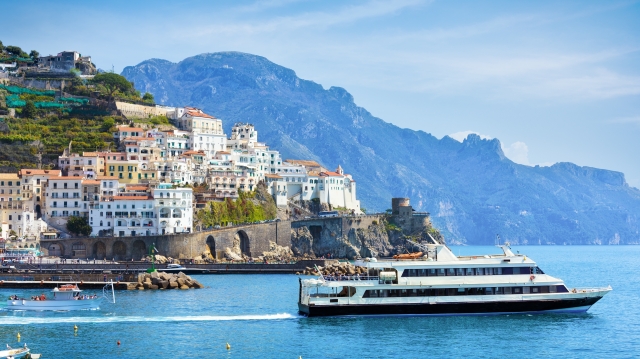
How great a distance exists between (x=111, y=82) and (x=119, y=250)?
4287 cm

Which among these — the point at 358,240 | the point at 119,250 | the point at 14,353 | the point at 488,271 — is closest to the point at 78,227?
the point at 119,250

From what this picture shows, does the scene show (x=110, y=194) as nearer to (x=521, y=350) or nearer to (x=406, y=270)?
(x=406, y=270)

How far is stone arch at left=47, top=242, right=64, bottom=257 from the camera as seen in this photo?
103188mm

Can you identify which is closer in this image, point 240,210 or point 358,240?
point 240,210

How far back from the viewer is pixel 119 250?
105688 mm

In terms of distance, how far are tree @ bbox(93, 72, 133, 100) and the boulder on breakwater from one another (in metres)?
62.1

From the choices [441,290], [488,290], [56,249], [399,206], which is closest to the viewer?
[441,290]

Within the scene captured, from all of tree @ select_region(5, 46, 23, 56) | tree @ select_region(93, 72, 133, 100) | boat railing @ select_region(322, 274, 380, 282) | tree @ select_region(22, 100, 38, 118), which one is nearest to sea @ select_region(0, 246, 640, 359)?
boat railing @ select_region(322, 274, 380, 282)

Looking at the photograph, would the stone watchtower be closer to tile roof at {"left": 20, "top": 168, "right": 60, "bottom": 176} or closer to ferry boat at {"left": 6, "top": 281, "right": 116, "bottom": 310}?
tile roof at {"left": 20, "top": 168, "right": 60, "bottom": 176}

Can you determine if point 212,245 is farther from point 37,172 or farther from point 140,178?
point 37,172

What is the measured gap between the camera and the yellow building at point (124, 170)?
114 meters

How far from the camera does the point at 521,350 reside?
48.7m

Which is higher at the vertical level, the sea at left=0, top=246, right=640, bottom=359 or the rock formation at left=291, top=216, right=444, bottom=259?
the rock formation at left=291, top=216, right=444, bottom=259

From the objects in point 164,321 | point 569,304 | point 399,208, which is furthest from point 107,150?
point 569,304
